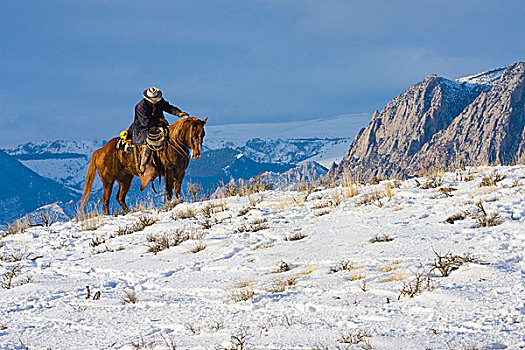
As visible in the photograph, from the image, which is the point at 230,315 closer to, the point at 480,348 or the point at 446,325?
the point at 446,325

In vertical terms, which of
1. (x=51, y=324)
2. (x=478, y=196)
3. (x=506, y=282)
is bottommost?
(x=51, y=324)

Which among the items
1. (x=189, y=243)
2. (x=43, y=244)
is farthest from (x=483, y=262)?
(x=43, y=244)

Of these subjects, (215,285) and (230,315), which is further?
(215,285)

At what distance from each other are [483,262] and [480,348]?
1.73 meters

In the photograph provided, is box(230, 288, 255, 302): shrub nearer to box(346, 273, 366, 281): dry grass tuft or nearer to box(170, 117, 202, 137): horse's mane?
box(346, 273, 366, 281): dry grass tuft

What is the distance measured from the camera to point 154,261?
595 centimetres

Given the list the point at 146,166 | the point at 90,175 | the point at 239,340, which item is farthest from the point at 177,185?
the point at 239,340

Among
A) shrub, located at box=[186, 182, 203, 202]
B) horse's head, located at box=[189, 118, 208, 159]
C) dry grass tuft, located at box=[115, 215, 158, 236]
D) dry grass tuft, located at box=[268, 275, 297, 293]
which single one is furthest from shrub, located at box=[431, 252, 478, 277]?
shrub, located at box=[186, 182, 203, 202]

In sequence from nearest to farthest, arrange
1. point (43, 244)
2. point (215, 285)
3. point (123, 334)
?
point (123, 334) → point (215, 285) → point (43, 244)

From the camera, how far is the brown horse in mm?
12227

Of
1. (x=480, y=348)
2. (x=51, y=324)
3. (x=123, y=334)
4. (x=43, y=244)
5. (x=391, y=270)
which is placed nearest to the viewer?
(x=480, y=348)

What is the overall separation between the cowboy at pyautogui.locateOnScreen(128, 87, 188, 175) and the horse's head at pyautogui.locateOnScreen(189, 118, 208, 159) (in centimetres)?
64

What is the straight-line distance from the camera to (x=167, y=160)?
1254cm

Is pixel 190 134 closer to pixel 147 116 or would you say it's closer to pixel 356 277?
pixel 147 116
